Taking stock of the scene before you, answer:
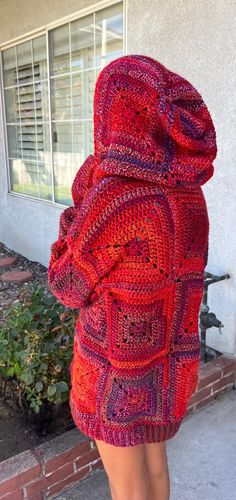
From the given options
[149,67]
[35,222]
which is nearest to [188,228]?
[149,67]

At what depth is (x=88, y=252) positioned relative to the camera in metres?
1.24

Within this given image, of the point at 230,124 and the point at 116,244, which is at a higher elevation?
the point at 230,124

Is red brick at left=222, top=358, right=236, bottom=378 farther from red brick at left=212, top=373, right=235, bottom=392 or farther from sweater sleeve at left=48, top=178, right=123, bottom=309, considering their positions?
sweater sleeve at left=48, top=178, right=123, bottom=309

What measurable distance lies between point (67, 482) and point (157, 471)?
67cm

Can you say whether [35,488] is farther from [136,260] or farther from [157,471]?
[136,260]

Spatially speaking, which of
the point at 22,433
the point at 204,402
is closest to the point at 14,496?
the point at 22,433

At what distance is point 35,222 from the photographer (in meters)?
5.46

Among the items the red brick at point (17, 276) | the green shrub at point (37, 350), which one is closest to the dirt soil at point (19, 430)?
the green shrub at point (37, 350)

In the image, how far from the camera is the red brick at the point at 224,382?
274cm

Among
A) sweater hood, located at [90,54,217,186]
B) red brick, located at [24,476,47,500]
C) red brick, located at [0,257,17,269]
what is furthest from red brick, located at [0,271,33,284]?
sweater hood, located at [90,54,217,186]

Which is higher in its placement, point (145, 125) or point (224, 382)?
point (145, 125)

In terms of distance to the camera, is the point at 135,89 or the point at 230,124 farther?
the point at 230,124

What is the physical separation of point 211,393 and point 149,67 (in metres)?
2.06

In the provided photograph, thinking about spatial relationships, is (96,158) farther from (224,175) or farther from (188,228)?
(224,175)
